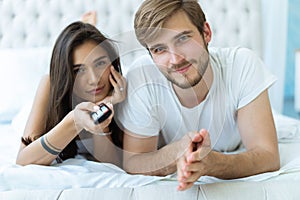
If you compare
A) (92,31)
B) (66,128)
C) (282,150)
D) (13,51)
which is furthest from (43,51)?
(282,150)

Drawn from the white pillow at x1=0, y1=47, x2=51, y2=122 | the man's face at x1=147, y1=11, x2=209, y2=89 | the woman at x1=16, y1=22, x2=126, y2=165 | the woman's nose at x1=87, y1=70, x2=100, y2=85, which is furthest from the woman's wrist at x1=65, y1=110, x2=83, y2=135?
the white pillow at x1=0, y1=47, x2=51, y2=122

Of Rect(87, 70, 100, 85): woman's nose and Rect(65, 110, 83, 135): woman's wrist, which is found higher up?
Rect(87, 70, 100, 85): woman's nose

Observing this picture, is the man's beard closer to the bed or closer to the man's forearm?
the bed

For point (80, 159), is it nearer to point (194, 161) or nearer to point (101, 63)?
point (101, 63)

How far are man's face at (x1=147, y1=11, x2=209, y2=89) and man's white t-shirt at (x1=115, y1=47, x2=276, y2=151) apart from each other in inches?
2.6

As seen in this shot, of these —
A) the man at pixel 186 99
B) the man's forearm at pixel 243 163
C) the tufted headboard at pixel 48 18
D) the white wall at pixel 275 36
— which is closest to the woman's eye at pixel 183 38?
the man at pixel 186 99

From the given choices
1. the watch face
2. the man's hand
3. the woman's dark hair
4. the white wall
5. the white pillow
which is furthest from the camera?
the white wall

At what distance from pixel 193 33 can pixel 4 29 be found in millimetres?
1791

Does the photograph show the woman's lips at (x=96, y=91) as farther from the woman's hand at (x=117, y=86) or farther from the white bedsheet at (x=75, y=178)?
the white bedsheet at (x=75, y=178)

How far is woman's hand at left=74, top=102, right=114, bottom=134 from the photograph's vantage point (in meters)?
1.14

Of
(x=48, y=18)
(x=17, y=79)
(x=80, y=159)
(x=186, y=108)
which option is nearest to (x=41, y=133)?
(x=80, y=159)

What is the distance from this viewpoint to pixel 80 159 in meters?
1.38

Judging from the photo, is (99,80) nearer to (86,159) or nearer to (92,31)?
(92,31)

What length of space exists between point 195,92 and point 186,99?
4cm
